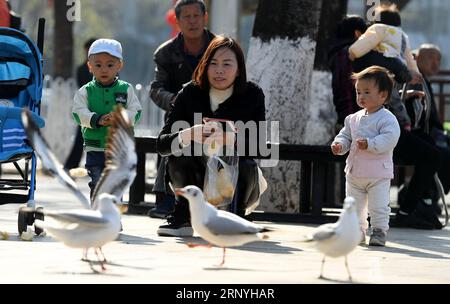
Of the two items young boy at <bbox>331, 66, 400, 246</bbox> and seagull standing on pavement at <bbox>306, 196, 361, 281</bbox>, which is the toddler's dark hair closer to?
young boy at <bbox>331, 66, 400, 246</bbox>

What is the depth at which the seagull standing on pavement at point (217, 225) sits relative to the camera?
759cm

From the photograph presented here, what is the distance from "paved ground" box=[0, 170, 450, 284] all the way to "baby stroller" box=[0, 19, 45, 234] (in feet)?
1.16

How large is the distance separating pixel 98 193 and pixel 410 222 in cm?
490

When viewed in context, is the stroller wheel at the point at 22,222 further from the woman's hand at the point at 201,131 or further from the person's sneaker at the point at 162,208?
the person's sneaker at the point at 162,208

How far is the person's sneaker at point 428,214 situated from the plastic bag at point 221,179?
334cm

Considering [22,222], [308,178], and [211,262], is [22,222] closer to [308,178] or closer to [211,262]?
[211,262]

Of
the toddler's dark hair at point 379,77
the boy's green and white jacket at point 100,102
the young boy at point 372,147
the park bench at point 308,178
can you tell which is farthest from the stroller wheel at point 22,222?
the park bench at point 308,178

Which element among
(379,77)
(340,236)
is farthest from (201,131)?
(340,236)

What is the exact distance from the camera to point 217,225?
759 cm

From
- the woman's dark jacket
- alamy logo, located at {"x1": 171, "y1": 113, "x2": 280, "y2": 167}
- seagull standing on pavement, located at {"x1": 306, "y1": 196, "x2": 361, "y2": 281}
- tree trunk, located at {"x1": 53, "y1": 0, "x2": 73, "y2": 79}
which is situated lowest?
seagull standing on pavement, located at {"x1": 306, "y1": 196, "x2": 361, "y2": 281}

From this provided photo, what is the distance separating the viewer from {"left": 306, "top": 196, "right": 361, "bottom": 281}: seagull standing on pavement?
23.7 feet

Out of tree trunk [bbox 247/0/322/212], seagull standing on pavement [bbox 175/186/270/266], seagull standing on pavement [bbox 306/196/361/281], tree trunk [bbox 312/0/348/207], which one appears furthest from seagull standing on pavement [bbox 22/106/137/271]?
tree trunk [bbox 312/0/348/207]

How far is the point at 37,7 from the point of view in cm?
6650

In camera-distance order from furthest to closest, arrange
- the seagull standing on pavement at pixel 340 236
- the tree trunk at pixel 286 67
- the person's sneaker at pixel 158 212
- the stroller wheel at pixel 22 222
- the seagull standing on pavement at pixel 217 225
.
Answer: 1. the tree trunk at pixel 286 67
2. the person's sneaker at pixel 158 212
3. the stroller wheel at pixel 22 222
4. the seagull standing on pavement at pixel 217 225
5. the seagull standing on pavement at pixel 340 236
